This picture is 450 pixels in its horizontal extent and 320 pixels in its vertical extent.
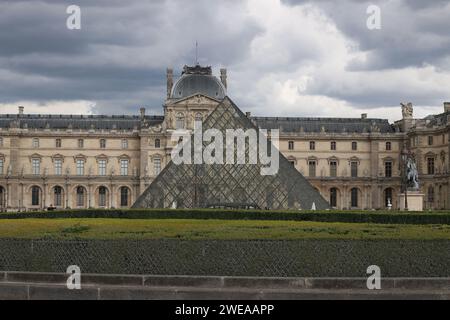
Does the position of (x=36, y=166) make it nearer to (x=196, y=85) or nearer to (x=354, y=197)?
(x=196, y=85)

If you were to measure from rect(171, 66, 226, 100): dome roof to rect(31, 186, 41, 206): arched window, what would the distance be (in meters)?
15.9

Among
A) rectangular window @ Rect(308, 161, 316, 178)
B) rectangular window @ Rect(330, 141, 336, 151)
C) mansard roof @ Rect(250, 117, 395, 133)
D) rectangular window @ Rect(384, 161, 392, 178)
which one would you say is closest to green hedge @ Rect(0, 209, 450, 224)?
rectangular window @ Rect(308, 161, 316, 178)

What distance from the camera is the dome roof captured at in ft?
241

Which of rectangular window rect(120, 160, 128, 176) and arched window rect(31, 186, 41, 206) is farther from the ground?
rectangular window rect(120, 160, 128, 176)

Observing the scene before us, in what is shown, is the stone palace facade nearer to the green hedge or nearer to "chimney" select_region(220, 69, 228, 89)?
"chimney" select_region(220, 69, 228, 89)

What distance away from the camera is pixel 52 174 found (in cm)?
7381

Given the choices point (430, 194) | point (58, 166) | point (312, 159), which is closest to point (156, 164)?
point (58, 166)

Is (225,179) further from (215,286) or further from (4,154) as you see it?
(4,154)

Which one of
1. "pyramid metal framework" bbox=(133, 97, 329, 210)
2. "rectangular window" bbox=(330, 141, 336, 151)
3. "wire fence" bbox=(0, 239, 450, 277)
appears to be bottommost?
"wire fence" bbox=(0, 239, 450, 277)

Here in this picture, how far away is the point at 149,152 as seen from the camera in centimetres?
7306

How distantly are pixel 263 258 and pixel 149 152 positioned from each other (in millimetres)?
59462

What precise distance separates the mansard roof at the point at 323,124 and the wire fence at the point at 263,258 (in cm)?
6203
